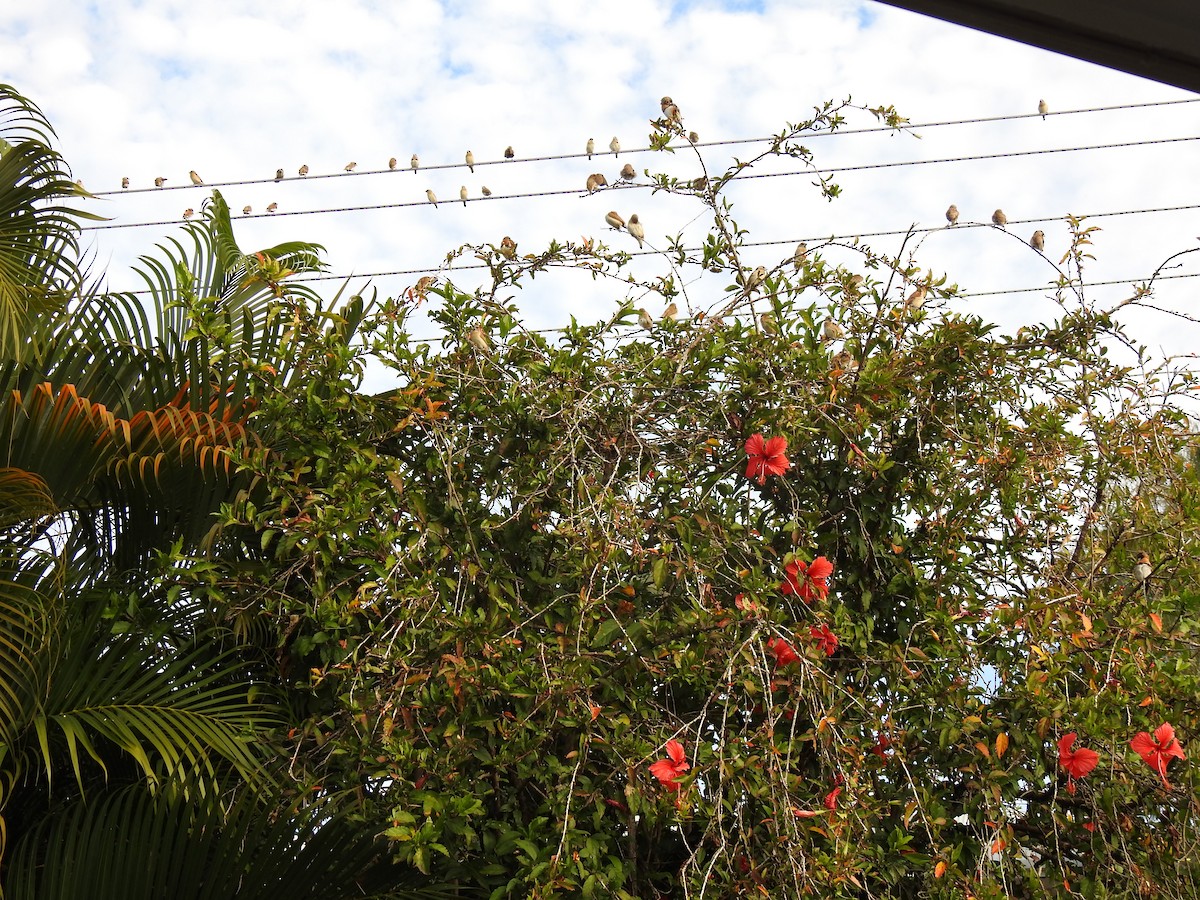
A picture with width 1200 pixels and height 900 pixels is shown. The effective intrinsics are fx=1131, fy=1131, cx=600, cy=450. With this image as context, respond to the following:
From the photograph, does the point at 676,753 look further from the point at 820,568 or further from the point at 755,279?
the point at 755,279

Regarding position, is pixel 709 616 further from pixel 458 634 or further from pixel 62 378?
pixel 62 378

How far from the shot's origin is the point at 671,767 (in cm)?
265

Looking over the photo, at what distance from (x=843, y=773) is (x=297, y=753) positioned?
1.47 m

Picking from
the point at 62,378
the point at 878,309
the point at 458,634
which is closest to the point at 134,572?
the point at 62,378

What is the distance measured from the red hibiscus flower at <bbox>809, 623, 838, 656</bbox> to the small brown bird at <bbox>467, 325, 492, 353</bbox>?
4.11ft

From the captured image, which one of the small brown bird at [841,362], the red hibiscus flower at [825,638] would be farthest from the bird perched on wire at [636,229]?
the red hibiscus flower at [825,638]

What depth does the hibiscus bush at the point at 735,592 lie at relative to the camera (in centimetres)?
280

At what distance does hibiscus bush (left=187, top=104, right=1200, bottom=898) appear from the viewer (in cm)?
280

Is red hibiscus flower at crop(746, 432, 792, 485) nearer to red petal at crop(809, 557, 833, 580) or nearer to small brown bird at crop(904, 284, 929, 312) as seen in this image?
red petal at crop(809, 557, 833, 580)

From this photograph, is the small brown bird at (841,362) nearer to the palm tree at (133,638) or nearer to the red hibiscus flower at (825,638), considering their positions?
the red hibiscus flower at (825,638)

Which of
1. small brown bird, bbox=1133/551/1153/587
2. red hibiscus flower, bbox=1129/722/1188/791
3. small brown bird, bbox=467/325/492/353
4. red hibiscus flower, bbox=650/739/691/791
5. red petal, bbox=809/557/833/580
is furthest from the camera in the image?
small brown bird, bbox=467/325/492/353

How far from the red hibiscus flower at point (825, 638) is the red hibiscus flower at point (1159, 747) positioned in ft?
2.55

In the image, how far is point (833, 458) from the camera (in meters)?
3.26

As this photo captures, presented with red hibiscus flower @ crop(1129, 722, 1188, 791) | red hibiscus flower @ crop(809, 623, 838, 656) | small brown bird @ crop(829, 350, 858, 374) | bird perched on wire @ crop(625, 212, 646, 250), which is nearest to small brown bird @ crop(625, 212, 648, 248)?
bird perched on wire @ crop(625, 212, 646, 250)
